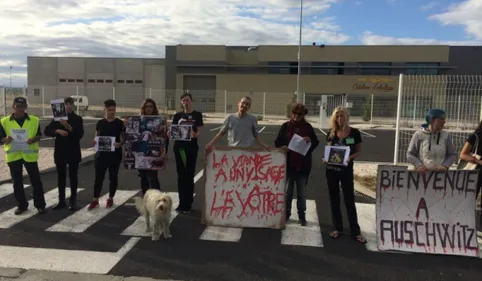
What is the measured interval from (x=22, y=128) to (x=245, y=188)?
345 centimetres

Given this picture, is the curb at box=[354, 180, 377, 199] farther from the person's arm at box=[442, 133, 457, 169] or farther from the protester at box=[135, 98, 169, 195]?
the protester at box=[135, 98, 169, 195]

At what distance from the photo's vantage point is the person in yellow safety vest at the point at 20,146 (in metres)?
6.01

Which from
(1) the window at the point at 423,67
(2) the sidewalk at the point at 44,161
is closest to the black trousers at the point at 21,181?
(2) the sidewalk at the point at 44,161

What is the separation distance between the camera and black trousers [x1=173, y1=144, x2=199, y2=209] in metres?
6.16

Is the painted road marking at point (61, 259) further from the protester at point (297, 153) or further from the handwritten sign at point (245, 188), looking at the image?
the protester at point (297, 153)

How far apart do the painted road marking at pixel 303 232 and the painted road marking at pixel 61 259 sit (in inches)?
79.7

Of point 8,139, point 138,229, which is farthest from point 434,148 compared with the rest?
point 8,139

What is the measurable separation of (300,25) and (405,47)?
727 inches

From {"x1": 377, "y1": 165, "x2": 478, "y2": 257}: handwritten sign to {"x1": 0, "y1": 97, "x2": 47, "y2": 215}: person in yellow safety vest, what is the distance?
4986 millimetres

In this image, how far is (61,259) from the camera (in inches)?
177

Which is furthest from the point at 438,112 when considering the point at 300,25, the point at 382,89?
the point at 382,89

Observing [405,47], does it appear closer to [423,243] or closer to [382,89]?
[382,89]

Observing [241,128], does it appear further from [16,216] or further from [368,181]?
[368,181]

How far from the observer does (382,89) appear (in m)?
44.8
